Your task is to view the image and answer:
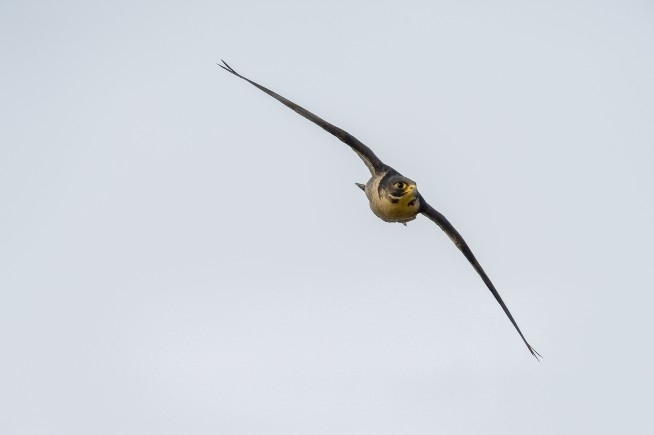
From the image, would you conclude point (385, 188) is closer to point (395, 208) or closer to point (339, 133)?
point (395, 208)

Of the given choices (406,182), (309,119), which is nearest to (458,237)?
(406,182)

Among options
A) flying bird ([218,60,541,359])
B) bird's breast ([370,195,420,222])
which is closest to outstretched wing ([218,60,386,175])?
flying bird ([218,60,541,359])

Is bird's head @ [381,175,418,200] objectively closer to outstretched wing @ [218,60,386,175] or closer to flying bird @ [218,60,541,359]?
flying bird @ [218,60,541,359]

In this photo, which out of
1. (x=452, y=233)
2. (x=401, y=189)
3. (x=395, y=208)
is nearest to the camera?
(x=401, y=189)

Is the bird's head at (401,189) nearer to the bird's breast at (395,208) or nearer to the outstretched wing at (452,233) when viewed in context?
the bird's breast at (395,208)

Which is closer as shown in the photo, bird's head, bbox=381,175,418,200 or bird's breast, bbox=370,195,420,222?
bird's head, bbox=381,175,418,200

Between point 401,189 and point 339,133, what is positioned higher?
point 339,133

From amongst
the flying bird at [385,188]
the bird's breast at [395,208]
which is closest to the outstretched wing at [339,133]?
the flying bird at [385,188]

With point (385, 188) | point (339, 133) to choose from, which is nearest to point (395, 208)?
point (385, 188)

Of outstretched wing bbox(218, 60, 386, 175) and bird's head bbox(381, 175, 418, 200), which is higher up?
outstretched wing bbox(218, 60, 386, 175)
